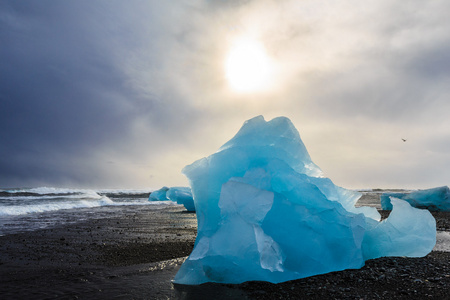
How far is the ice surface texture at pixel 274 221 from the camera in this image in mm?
3437

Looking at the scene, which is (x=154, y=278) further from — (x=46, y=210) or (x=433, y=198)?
(x=433, y=198)

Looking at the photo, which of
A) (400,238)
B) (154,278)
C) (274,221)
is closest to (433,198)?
(400,238)

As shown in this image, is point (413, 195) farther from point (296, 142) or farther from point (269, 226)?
point (269, 226)

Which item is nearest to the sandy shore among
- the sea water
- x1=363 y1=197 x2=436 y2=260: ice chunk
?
x1=363 y1=197 x2=436 y2=260: ice chunk

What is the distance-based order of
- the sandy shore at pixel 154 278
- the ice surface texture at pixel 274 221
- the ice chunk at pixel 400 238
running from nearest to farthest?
the sandy shore at pixel 154 278 < the ice surface texture at pixel 274 221 < the ice chunk at pixel 400 238

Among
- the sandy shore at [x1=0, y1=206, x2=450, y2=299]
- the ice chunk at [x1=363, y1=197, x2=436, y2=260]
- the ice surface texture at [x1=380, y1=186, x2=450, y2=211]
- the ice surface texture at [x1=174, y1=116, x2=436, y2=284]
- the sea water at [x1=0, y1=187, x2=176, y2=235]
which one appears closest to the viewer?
the sandy shore at [x1=0, y1=206, x2=450, y2=299]

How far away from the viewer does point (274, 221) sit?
12.8ft

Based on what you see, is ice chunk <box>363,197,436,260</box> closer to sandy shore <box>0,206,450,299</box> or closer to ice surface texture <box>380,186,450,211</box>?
sandy shore <box>0,206,450,299</box>

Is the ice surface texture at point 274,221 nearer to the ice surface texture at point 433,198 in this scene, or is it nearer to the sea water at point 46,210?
the sea water at point 46,210

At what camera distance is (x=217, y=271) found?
140 inches

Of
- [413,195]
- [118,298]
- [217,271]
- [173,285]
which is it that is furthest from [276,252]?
[413,195]

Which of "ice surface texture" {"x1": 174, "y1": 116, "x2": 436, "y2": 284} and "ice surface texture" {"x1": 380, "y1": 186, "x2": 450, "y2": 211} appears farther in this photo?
"ice surface texture" {"x1": 380, "y1": 186, "x2": 450, "y2": 211}

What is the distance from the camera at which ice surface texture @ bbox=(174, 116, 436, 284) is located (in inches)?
135

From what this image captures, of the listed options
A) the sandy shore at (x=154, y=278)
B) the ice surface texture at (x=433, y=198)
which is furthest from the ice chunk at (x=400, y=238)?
the ice surface texture at (x=433, y=198)
